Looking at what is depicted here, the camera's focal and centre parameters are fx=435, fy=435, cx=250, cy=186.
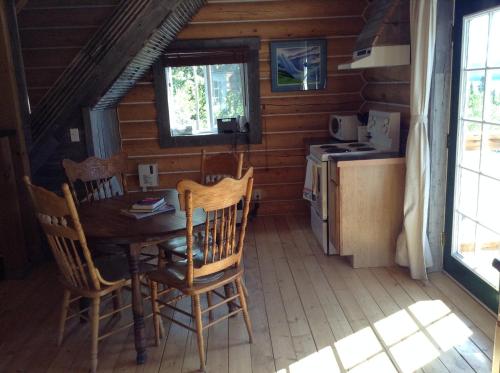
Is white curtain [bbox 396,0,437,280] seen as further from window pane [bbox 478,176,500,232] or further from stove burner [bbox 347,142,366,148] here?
stove burner [bbox 347,142,366,148]

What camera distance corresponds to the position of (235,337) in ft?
8.21

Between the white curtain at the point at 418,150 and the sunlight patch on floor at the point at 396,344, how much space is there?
1.69 feet

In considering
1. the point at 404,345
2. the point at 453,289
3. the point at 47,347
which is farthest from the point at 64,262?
the point at 453,289

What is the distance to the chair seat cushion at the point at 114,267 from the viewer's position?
7.58 feet

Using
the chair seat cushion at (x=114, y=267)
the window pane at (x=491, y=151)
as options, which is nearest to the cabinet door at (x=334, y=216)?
the window pane at (x=491, y=151)

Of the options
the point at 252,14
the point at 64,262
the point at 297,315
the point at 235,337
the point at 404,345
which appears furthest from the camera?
the point at 252,14

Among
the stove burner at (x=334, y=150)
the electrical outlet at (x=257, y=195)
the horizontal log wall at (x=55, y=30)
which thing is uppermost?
the horizontal log wall at (x=55, y=30)

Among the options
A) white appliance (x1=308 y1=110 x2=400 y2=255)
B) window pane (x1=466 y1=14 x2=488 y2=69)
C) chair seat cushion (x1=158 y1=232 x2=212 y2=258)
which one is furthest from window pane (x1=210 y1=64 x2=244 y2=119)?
window pane (x1=466 y1=14 x2=488 y2=69)

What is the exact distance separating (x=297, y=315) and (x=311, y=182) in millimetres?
1367

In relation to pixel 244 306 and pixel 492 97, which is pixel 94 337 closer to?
pixel 244 306

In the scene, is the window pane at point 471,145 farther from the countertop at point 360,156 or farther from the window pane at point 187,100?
the window pane at point 187,100

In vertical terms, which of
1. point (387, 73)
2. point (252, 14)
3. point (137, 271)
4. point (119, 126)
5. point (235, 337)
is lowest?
point (235, 337)

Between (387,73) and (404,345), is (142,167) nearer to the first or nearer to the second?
(387,73)

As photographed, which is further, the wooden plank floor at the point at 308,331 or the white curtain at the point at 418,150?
the white curtain at the point at 418,150
